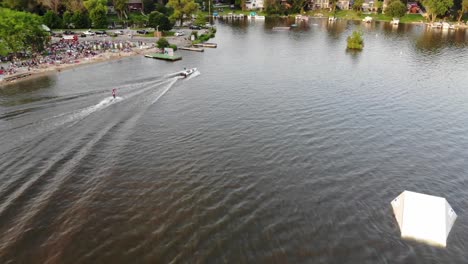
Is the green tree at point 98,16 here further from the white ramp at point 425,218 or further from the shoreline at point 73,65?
the white ramp at point 425,218

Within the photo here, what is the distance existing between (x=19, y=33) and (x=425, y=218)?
3621 inches

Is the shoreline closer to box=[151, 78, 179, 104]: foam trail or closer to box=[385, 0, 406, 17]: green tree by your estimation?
box=[151, 78, 179, 104]: foam trail

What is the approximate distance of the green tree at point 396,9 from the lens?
7343 inches

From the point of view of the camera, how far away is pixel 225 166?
38.4 metres

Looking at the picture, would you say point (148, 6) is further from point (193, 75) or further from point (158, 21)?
point (193, 75)

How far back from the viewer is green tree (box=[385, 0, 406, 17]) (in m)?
186

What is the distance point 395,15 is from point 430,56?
107337 millimetres

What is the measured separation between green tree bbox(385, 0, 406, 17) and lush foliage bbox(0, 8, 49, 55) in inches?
7129

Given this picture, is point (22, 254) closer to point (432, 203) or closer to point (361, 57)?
point (432, 203)

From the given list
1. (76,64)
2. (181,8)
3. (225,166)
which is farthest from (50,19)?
(225,166)

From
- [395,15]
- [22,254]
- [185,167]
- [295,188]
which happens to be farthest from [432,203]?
[395,15]

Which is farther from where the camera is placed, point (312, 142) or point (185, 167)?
point (312, 142)

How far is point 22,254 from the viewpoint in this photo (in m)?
25.8

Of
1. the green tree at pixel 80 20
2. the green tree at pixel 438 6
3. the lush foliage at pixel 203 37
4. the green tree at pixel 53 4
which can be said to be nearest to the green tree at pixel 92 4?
the green tree at pixel 80 20
